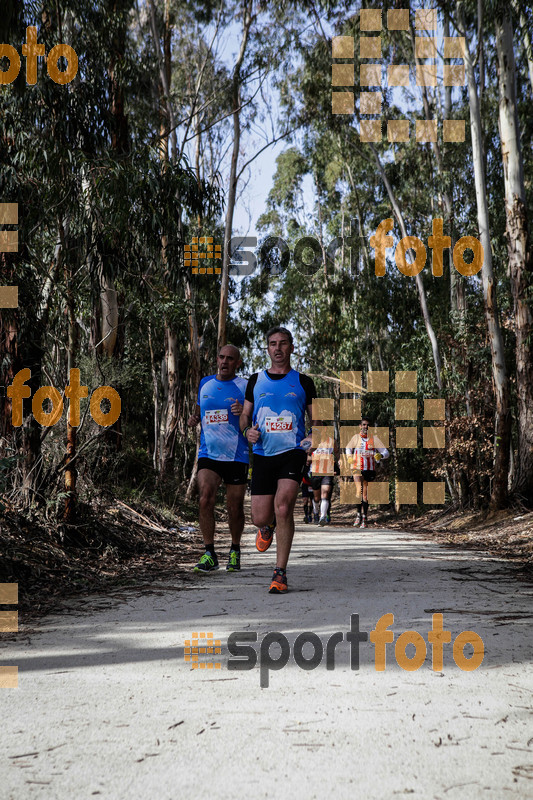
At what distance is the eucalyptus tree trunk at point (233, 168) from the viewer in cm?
1917

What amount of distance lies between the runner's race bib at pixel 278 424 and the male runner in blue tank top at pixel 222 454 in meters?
0.87

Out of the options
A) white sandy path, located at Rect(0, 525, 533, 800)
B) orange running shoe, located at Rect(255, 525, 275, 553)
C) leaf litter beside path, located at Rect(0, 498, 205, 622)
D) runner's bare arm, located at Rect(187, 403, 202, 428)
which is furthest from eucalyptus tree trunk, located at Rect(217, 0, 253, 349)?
white sandy path, located at Rect(0, 525, 533, 800)

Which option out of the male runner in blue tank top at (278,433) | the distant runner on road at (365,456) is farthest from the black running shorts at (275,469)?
the distant runner on road at (365,456)

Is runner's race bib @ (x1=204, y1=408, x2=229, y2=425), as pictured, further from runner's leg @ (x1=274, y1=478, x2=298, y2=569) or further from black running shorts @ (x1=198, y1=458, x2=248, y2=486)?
runner's leg @ (x1=274, y1=478, x2=298, y2=569)

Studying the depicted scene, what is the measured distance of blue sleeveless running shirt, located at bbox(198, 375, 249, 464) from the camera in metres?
6.82

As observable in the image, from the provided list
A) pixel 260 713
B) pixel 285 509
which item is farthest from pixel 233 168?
pixel 260 713

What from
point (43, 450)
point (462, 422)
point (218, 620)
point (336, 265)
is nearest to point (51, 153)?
point (43, 450)

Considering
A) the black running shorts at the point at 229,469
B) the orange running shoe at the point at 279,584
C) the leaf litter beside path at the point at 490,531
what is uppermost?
the black running shorts at the point at 229,469

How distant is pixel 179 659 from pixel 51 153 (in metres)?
6.45

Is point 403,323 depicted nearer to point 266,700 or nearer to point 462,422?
point 462,422

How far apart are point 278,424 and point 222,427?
1.01 meters

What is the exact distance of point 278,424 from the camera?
5.93 meters

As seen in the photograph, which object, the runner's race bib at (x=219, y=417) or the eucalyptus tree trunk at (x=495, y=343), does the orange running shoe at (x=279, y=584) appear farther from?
the eucalyptus tree trunk at (x=495, y=343)

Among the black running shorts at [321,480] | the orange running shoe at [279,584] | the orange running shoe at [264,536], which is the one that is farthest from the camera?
the black running shorts at [321,480]
